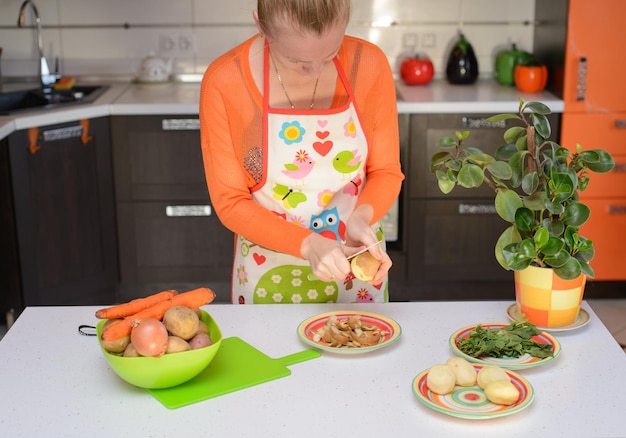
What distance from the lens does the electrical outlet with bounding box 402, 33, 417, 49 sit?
13.1ft

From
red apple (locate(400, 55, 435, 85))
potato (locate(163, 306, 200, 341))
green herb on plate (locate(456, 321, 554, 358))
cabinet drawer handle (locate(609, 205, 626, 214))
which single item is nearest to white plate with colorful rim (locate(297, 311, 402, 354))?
green herb on plate (locate(456, 321, 554, 358))

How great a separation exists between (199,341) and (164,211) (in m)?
2.23

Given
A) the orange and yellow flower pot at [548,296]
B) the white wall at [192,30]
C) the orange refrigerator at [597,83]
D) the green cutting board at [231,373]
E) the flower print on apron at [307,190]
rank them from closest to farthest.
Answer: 1. the green cutting board at [231,373]
2. the orange and yellow flower pot at [548,296]
3. the flower print on apron at [307,190]
4. the orange refrigerator at [597,83]
5. the white wall at [192,30]

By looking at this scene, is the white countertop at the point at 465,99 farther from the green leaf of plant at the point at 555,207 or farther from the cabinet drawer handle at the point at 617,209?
the green leaf of plant at the point at 555,207

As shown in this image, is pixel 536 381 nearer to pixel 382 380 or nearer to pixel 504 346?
pixel 504 346

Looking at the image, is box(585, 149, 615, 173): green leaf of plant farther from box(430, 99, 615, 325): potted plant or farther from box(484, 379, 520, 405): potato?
box(484, 379, 520, 405): potato

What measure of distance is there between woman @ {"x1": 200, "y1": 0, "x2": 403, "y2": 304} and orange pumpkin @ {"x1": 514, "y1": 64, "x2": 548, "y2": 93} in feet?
6.11

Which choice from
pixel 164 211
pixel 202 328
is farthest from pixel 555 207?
pixel 164 211

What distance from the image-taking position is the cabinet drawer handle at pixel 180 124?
11.5ft

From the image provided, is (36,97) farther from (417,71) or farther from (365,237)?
(365,237)

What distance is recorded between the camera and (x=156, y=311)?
1.48m

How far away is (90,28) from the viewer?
158 inches

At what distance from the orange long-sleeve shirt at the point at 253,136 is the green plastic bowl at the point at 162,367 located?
39 centimetres

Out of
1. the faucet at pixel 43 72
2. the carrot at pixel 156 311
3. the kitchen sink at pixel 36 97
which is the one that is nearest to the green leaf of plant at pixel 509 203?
the carrot at pixel 156 311
